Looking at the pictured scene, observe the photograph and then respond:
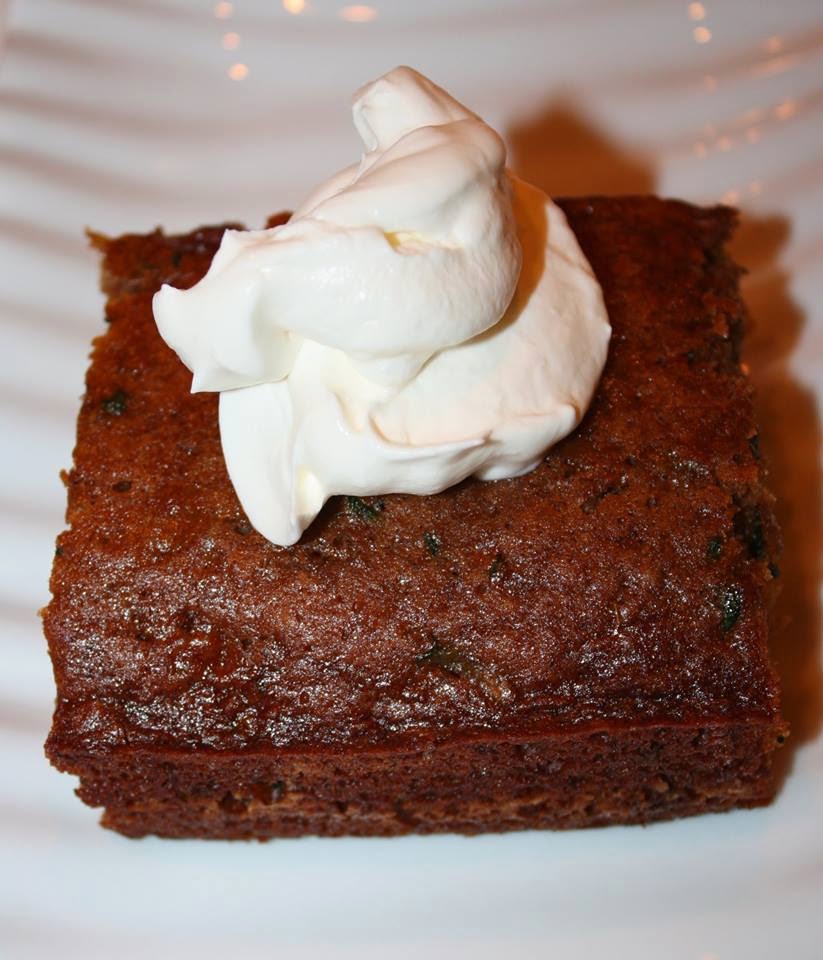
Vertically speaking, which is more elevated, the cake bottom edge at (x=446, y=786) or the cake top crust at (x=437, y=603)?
the cake top crust at (x=437, y=603)

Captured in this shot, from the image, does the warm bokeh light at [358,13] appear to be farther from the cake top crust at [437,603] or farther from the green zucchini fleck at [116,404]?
the cake top crust at [437,603]

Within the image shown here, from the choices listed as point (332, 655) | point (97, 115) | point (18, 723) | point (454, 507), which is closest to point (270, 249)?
point (454, 507)

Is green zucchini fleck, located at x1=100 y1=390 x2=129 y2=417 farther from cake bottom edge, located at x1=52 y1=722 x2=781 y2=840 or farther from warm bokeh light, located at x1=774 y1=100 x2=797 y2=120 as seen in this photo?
warm bokeh light, located at x1=774 y1=100 x2=797 y2=120

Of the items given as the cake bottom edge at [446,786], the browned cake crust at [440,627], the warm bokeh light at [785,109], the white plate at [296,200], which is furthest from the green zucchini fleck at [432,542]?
the warm bokeh light at [785,109]

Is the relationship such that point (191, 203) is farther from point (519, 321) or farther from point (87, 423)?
point (519, 321)

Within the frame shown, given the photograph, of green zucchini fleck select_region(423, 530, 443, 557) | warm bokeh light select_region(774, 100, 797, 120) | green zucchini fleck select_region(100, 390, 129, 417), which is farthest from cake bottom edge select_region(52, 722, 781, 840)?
warm bokeh light select_region(774, 100, 797, 120)

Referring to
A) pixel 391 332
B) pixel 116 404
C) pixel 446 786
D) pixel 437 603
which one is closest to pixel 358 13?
pixel 116 404

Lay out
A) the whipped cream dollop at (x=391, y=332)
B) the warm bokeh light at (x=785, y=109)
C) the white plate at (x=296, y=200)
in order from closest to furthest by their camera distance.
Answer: the whipped cream dollop at (x=391, y=332), the white plate at (x=296, y=200), the warm bokeh light at (x=785, y=109)
